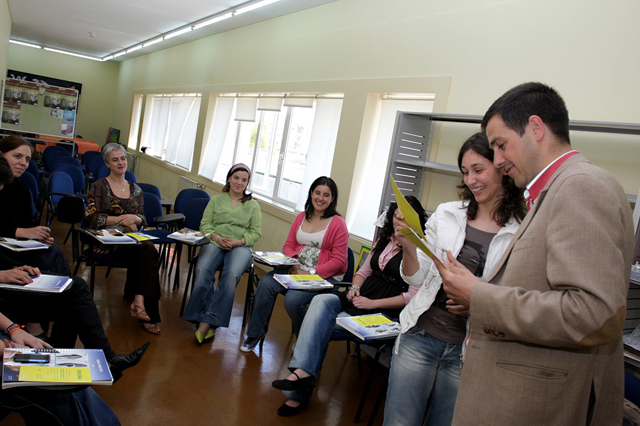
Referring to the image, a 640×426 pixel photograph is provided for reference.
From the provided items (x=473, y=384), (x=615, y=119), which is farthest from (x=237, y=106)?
(x=473, y=384)

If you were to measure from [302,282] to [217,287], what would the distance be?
34.3 inches

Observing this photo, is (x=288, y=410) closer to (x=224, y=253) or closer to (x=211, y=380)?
(x=211, y=380)

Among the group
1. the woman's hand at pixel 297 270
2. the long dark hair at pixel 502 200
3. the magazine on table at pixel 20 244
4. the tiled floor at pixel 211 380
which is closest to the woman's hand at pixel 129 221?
the tiled floor at pixel 211 380

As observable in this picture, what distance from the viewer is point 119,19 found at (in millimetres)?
8430

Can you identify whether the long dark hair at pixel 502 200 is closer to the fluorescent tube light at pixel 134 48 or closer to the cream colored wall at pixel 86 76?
the fluorescent tube light at pixel 134 48

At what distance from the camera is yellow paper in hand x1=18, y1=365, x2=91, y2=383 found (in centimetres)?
150

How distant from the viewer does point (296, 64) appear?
5703mm

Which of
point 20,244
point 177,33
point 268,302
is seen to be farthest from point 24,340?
point 177,33

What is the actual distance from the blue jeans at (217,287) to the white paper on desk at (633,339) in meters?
2.49

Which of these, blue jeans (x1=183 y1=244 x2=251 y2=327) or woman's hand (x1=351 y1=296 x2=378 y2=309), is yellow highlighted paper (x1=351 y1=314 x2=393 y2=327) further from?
blue jeans (x1=183 y1=244 x2=251 y2=327)

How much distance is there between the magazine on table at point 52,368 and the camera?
4.89ft

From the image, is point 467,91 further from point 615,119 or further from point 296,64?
point 296,64

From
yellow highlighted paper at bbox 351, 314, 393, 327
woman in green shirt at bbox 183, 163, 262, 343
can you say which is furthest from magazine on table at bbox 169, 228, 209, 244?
yellow highlighted paper at bbox 351, 314, 393, 327

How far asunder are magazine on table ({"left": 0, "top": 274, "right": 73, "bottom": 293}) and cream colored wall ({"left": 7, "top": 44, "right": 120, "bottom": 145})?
45.3 feet
